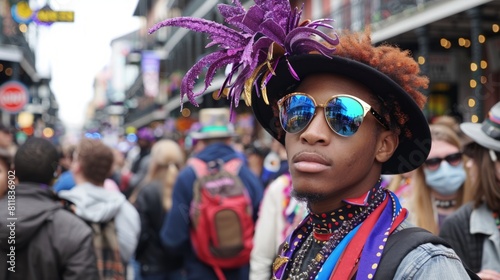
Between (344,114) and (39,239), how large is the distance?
2366 mm

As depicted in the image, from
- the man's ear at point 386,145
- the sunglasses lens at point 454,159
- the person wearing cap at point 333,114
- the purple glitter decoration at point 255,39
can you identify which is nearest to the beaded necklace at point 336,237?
the person wearing cap at point 333,114

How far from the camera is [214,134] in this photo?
6.21 metres

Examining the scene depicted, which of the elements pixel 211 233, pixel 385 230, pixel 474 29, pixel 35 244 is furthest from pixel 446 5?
pixel 385 230

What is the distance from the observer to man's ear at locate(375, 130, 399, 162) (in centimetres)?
222

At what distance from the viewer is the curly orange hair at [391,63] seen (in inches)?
85.8

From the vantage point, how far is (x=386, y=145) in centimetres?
225

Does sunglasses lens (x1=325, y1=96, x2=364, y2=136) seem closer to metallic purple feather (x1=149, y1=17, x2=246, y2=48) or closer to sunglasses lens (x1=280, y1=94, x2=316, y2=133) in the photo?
sunglasses lens (x1=280, y1=94, x2=316, y2=133)

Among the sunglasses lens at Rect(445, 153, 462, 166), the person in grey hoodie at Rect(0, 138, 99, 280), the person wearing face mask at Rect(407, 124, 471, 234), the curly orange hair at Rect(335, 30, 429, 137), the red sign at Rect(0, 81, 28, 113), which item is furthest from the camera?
the red sign at Rect(0, 81, 28, 113)

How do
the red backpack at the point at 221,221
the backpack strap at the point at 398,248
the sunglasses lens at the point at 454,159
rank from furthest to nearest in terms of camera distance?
the red backpack at the point at 221,221 < the sunglasses lens at the point at 454,159 < the backpack strap at the point at 398,248

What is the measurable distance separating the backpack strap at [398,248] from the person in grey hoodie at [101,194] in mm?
3159

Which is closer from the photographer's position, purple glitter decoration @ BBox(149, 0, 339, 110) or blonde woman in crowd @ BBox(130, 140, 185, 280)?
purple glitter decoration @ BBox(149, 0, 339, 110)

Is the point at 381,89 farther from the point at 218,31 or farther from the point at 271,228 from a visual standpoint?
the point at 271,228

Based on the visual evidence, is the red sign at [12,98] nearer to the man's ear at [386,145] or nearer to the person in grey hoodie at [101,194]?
the person in grey hoodie at [101,194]

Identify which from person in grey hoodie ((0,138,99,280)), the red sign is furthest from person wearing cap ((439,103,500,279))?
the red sign
